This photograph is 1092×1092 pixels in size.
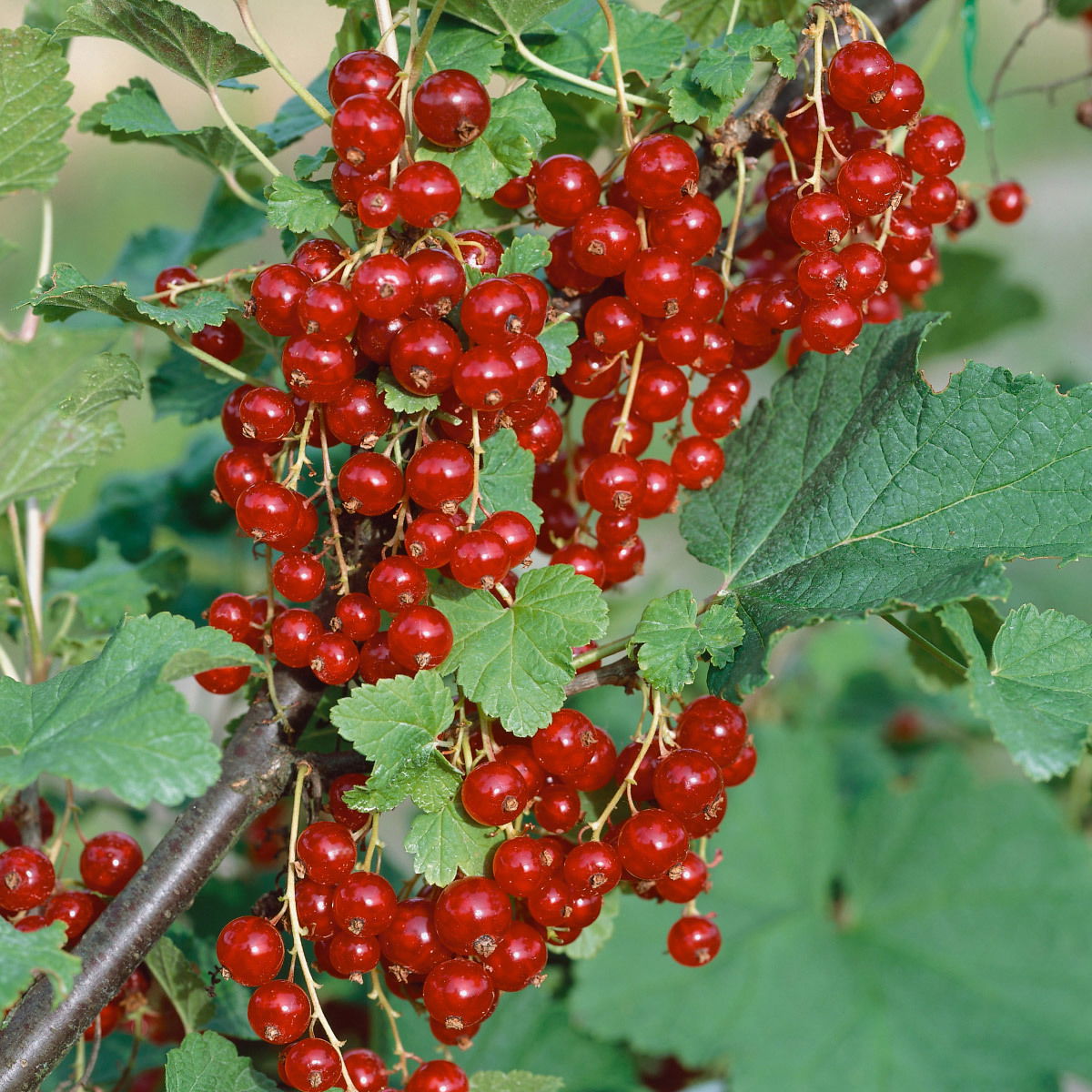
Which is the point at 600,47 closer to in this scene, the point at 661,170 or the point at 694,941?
the point at 661,170

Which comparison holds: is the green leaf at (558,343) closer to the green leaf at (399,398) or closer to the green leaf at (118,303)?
the green leaf at (399,398)

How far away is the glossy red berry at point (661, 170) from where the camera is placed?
642 mm

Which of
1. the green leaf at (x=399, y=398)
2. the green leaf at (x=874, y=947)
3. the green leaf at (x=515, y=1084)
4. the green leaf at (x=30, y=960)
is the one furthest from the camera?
the green leaf at (x=874, y=947)

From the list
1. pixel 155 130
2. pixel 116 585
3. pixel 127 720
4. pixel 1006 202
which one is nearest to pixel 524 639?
pixel 127 720

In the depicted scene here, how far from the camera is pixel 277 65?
2.14 feet

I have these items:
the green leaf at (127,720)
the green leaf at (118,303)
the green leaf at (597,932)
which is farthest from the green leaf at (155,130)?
the green leaf at (597,932)

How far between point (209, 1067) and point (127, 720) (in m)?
0.26

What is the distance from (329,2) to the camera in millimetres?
710

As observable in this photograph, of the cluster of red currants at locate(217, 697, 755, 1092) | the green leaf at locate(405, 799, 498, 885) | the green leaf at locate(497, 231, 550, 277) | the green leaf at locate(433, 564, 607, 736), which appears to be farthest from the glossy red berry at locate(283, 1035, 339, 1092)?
the green leaf at locate(497, 231, 550, 277)

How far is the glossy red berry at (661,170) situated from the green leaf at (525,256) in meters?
0.08

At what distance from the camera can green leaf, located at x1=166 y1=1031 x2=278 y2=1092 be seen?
64 centimetres

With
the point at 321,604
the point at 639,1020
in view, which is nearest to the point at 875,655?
the point at 639,1020

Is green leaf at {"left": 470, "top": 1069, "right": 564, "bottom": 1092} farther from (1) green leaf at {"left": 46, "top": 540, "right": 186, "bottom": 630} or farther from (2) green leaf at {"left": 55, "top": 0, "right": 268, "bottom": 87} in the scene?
(2) green leaf at {"left": 55, "top": 0, "right": 268, "bottom": 87}

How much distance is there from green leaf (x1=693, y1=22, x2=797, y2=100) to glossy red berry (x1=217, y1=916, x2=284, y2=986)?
55cm
